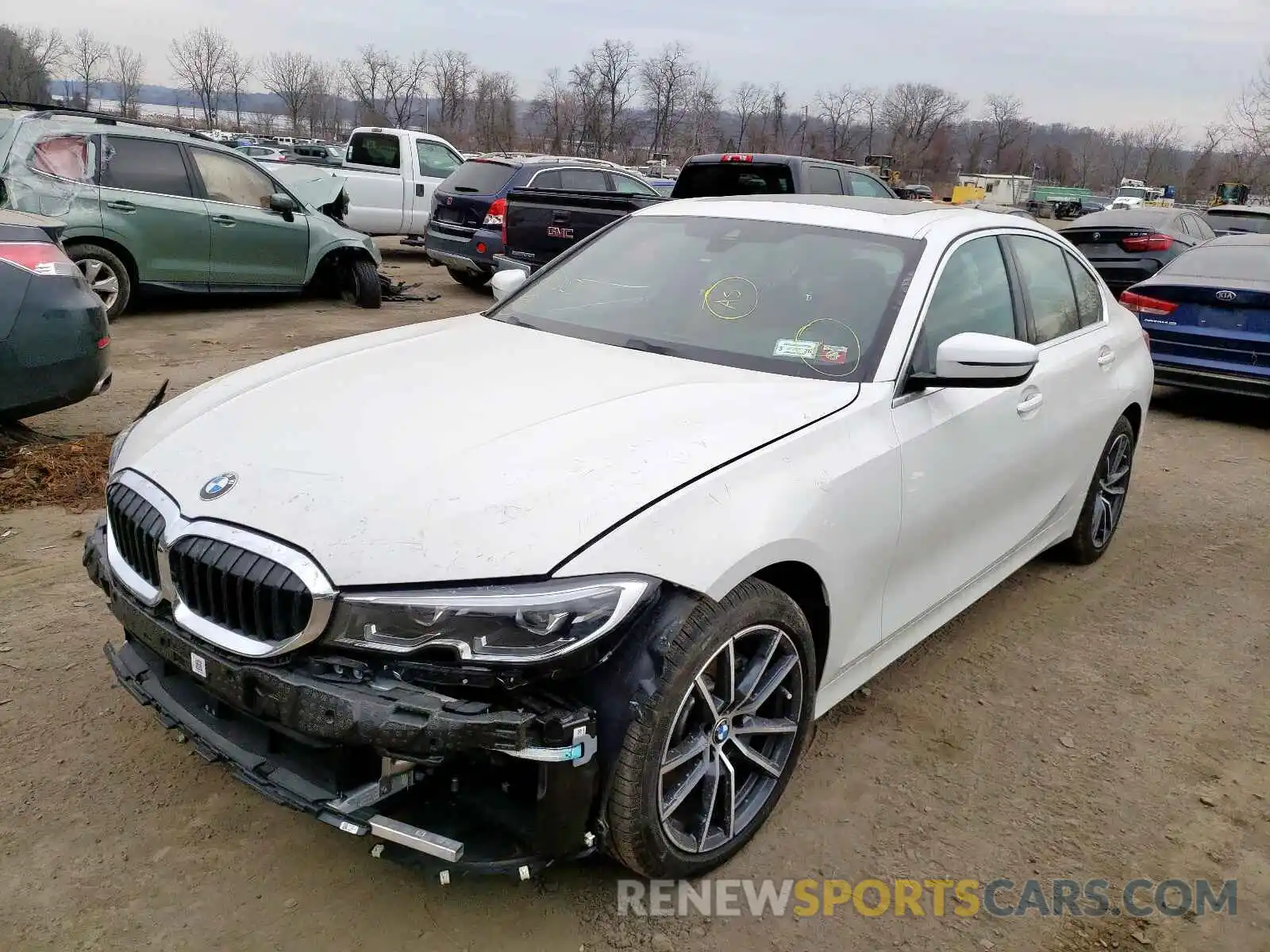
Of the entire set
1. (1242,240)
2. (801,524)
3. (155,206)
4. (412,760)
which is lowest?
(412,760)

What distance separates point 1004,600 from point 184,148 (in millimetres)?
8626

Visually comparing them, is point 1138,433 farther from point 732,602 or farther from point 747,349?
point 732,602

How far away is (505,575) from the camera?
207cm

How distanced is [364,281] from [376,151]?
5622 mm

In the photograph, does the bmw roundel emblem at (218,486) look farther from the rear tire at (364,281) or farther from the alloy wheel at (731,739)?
the rear tire at (364,281)

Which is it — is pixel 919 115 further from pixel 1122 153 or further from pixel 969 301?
pixel 969 301

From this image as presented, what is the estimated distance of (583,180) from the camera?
13023 mm

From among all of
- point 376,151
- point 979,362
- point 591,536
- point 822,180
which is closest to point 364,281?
point 822,180

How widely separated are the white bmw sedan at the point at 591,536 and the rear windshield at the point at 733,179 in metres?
6.22

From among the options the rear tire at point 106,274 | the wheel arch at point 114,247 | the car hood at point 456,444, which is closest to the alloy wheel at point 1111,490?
the car hood at point 456,444

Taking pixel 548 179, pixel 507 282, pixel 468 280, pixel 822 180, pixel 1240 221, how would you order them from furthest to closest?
pixel 1240 221, pixel 468 280, pixel 548 179, pixel 822 180, pixel 507 282

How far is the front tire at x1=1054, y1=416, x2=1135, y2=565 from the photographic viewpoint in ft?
15.1

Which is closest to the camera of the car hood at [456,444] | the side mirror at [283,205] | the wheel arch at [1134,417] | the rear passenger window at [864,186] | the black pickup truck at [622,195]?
the car hood at [456,444]

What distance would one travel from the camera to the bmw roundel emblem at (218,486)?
2350mm
